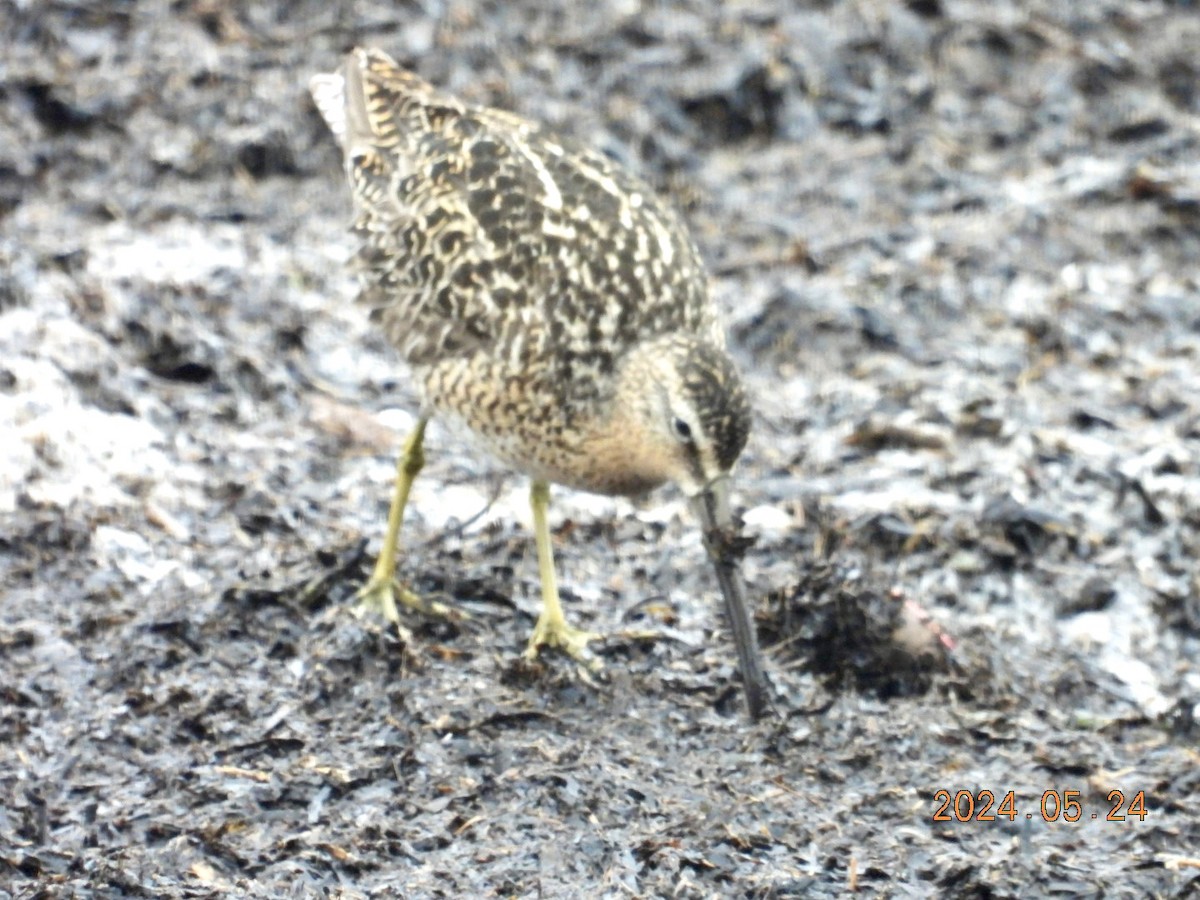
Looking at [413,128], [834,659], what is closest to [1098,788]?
[834,659]

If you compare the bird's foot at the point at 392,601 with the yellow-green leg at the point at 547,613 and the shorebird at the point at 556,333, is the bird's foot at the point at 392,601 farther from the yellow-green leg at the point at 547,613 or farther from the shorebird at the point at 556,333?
the yellow-green leg at the point at 547,613

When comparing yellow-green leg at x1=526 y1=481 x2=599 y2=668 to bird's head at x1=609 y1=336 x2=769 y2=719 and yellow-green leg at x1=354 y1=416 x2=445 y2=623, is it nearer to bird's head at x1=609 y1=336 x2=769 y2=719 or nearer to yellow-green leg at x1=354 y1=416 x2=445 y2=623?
yellow-green leg at x1=354 y1=416 x2=445 y2=623

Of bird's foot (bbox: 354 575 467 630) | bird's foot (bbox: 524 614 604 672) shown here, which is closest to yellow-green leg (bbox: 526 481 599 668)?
bird's foot (bbox: 524 614 604 672)

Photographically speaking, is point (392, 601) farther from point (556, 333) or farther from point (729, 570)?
point (729, 570)

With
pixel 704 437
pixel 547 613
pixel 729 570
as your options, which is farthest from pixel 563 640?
pixel 704 437
